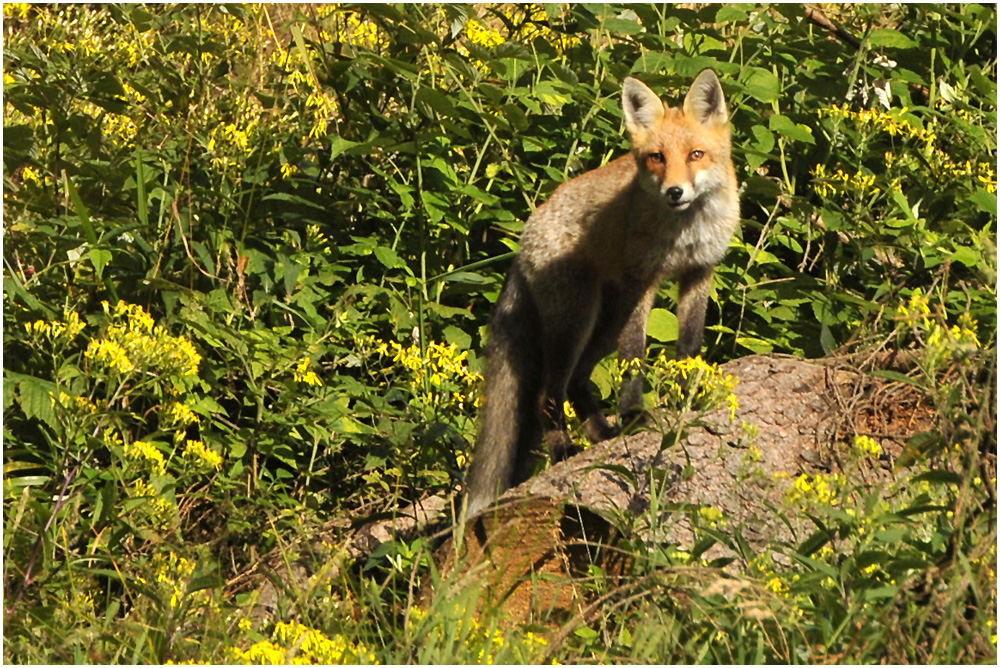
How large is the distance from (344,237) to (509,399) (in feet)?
5.09

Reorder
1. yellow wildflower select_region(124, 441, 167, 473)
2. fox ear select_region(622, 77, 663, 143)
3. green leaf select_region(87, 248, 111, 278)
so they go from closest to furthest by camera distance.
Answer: yellow wildflower select_region(124, 441, 167, 473) < green leaf select_region(87, 248, 111, 278) < fox ear select_region(622, 77, 663, 143)

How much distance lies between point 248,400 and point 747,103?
329cm

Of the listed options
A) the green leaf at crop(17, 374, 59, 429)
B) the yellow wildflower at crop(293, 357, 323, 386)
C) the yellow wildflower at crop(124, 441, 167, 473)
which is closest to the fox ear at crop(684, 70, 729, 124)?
the yellow wildflower at crop(293, 357, 323, 386)

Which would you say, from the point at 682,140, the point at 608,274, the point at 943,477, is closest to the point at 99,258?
the point at 608,274

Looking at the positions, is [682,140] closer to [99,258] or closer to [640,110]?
[640,110]

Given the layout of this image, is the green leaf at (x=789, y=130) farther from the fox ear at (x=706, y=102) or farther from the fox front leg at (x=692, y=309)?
→ the fox front leg at (x=692, y=309)

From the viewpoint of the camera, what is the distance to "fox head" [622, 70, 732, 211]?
5.20 metres

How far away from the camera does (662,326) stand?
5785 mm

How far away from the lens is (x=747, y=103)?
6504 mm

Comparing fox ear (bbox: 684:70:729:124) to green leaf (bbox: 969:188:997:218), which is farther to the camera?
green leaf (bbox: 969:188:997:218)

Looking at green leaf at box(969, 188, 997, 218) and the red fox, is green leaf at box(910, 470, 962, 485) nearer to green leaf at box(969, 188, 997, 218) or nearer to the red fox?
the red fox

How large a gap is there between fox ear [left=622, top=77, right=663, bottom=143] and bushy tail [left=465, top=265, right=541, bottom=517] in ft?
2.95

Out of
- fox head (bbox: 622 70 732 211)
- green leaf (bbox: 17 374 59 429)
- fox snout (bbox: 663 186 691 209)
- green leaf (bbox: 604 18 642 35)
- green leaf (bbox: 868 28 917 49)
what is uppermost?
green leaf (bbox: 604 18 642 35)

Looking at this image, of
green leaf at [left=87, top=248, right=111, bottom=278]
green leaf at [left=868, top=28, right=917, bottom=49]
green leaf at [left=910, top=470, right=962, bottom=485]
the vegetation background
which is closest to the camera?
green leaf at [left=910, top=470, right=962, bottom=485]
